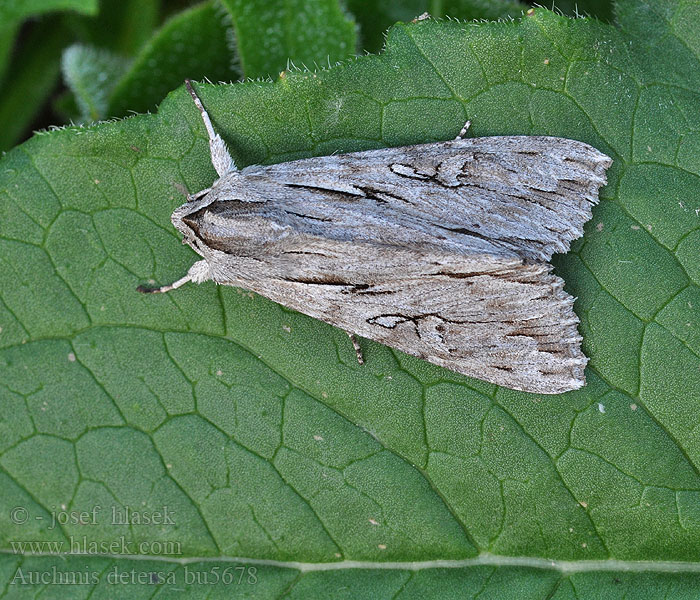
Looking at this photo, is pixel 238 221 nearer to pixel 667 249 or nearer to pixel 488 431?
pixel 488 431

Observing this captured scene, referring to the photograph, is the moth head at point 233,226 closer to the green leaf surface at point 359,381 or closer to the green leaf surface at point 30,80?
the green leaf surface at point 359,381

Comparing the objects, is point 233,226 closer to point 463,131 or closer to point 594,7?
point 463,131

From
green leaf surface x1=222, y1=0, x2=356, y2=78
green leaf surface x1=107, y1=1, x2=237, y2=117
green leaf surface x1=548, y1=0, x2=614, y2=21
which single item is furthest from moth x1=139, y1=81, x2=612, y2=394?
green leaf surface x1=548, y1=0, x2=614, y2=21

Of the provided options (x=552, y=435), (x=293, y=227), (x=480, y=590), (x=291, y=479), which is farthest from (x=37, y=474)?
(x=552, y=435)

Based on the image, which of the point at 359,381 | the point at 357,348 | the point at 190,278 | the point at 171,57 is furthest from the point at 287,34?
the point at 359,381

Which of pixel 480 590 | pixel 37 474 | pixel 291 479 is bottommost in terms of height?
pixel 480 590
